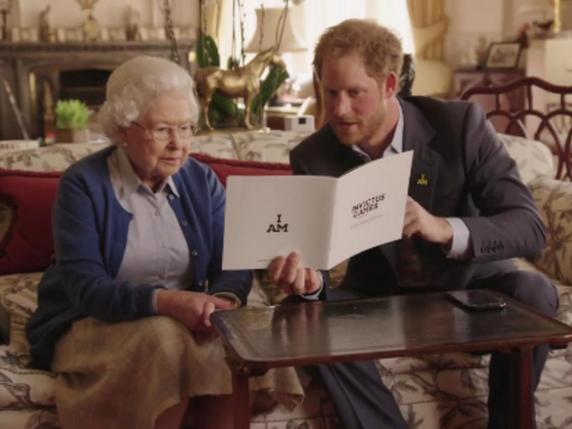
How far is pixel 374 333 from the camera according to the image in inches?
53.2

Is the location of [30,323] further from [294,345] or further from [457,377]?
[457,377]

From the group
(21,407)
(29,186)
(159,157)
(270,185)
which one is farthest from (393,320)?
(29,186)

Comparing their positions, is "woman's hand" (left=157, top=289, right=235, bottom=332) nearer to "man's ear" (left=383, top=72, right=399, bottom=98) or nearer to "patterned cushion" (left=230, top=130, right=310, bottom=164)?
"man's ear" (left=383, top=72, right=399, bottom=98)

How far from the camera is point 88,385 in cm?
161

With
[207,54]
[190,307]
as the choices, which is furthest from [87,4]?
[190,307]

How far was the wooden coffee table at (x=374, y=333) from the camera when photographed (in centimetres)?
126

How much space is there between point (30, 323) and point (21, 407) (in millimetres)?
199

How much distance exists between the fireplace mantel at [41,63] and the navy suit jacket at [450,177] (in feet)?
14.9

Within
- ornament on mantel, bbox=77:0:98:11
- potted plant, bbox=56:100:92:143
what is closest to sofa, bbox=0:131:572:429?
potted plant, bbox=56:100:92:143

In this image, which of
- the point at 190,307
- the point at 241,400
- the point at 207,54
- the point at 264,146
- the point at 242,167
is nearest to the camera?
the point at 241,400

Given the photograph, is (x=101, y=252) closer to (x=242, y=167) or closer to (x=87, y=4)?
(x=242, y=167)

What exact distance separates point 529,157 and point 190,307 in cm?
133

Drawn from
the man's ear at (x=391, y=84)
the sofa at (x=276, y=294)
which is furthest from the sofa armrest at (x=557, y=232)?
the man's ear at (x=391, y=84)

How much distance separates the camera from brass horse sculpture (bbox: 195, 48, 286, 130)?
9.63 ft
